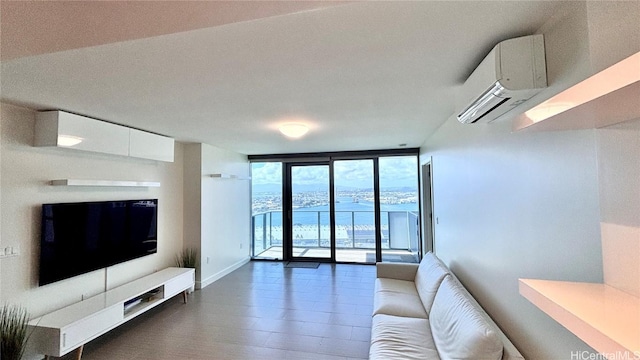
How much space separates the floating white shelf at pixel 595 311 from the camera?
615 millimetres

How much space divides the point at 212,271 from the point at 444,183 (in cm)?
402

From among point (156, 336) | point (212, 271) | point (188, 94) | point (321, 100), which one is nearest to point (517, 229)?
point (321, 100)

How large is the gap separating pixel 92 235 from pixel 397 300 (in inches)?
134

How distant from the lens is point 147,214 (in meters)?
3.94

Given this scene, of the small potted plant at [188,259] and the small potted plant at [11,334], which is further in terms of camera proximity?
the small potted plant at [188,259]

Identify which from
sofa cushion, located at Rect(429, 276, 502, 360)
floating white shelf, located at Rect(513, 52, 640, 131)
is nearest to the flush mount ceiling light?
sofa cushion, located at Rect(429, 276, 502, 360)

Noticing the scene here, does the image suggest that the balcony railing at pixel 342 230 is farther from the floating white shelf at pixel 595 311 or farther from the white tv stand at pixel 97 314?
the floating white shelf at pixel 595 311

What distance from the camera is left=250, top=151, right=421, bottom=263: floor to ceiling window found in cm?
586

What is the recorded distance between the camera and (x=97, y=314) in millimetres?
2711

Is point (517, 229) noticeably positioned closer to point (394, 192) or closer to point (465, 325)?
point (465, 325)

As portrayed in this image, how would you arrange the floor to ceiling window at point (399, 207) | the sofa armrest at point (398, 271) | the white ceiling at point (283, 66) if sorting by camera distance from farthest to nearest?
1. the floor to ceiling window at point (399, 207)
2. the sofa armrest at point (398, 271)
3. the white ceiling at point (283, 66)

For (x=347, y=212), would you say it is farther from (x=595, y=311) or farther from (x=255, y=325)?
(x=595, y=311)

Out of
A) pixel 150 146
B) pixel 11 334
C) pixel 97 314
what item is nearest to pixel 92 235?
pixel 97 314

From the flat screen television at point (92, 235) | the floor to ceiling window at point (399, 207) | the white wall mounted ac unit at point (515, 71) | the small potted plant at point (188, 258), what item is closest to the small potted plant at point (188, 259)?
the small potted plant at point (188, 258)
